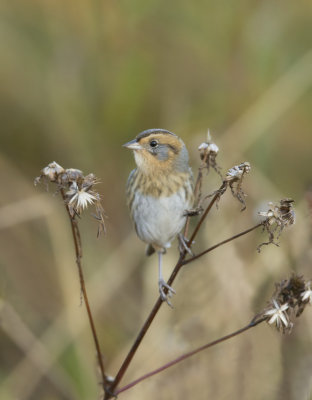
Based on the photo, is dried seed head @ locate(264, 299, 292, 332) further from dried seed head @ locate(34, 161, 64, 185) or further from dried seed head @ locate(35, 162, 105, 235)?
dried seed head @ locate(34, 161, 64, 185)

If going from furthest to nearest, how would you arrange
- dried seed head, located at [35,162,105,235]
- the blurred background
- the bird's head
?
the blurred background
the bird's head
dried seed head, located at [35,162,105,235]

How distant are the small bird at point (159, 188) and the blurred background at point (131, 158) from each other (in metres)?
0.39

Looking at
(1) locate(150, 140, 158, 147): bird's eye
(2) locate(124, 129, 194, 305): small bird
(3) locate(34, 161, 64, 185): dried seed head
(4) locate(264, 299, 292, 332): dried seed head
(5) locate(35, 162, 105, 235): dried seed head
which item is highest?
(1) locate(150, 140, 158, 147): bird's eye

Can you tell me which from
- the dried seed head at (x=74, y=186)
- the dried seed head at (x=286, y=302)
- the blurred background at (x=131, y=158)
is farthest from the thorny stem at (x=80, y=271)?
the blurred background at (x=131, y=158)

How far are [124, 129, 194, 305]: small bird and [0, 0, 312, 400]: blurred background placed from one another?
386mm

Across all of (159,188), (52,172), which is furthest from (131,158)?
(52,172)

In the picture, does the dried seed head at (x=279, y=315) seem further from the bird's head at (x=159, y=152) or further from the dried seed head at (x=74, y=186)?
the bird's head at (x=159, y=152)

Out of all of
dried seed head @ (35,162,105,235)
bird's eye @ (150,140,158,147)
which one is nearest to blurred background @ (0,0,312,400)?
bird's eye @ (150,140,158,147)

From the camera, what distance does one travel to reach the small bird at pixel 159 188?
102 inches

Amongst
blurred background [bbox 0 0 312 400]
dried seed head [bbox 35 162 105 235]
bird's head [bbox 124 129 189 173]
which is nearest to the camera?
dried seed head [bbox 35 162 105 235]

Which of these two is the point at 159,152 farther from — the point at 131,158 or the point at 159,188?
the point at 131,158

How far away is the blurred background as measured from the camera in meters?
2.84

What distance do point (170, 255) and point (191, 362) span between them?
3.38 feet

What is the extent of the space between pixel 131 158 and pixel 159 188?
177 centimetres
